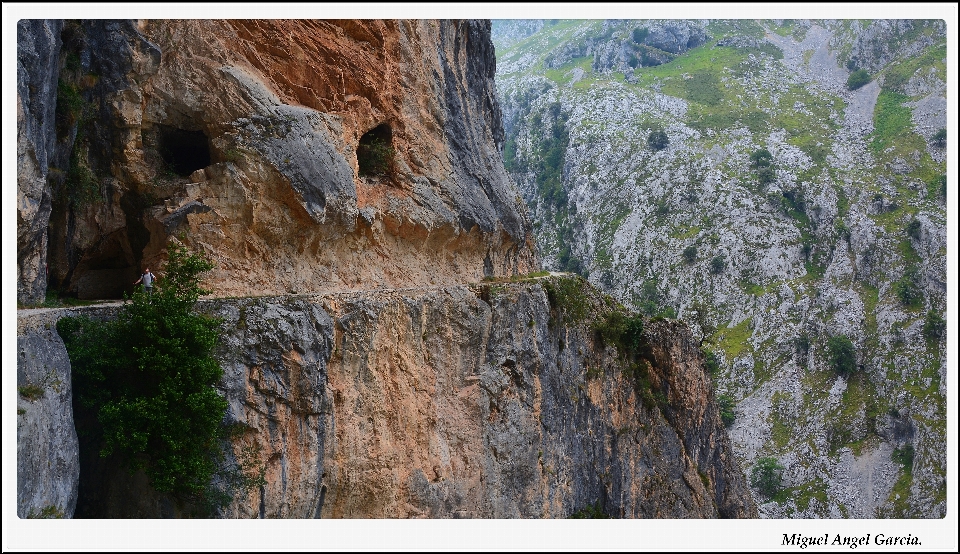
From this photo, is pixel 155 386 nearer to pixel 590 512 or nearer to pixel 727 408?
pixel 590 512

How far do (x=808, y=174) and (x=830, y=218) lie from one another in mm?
8367

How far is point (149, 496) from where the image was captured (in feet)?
55.0

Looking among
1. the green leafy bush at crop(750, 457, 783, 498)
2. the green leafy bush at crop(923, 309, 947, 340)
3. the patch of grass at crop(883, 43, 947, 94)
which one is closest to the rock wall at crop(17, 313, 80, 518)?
the green leafy bush at crop(750, 457, 783, 498)

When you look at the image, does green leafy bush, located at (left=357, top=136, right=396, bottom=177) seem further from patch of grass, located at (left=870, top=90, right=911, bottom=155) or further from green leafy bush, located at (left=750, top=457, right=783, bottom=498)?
patch of grass, located at (left=870, top=90, right=911, bottom=155)

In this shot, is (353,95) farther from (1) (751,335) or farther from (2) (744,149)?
(2) (744,149)

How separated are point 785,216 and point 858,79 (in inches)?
1409

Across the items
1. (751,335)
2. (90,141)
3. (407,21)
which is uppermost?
(407,21)

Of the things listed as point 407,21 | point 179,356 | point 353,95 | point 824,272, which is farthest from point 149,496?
point 824,272

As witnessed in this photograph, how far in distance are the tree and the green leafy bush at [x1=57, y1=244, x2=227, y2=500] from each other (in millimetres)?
93320

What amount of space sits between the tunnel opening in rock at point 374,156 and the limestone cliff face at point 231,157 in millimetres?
82

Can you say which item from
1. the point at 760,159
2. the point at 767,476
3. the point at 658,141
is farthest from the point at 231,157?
the point at 658,141

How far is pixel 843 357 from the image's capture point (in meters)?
73.5

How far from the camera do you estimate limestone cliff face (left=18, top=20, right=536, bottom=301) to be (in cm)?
1941

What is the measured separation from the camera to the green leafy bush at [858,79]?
354ft
